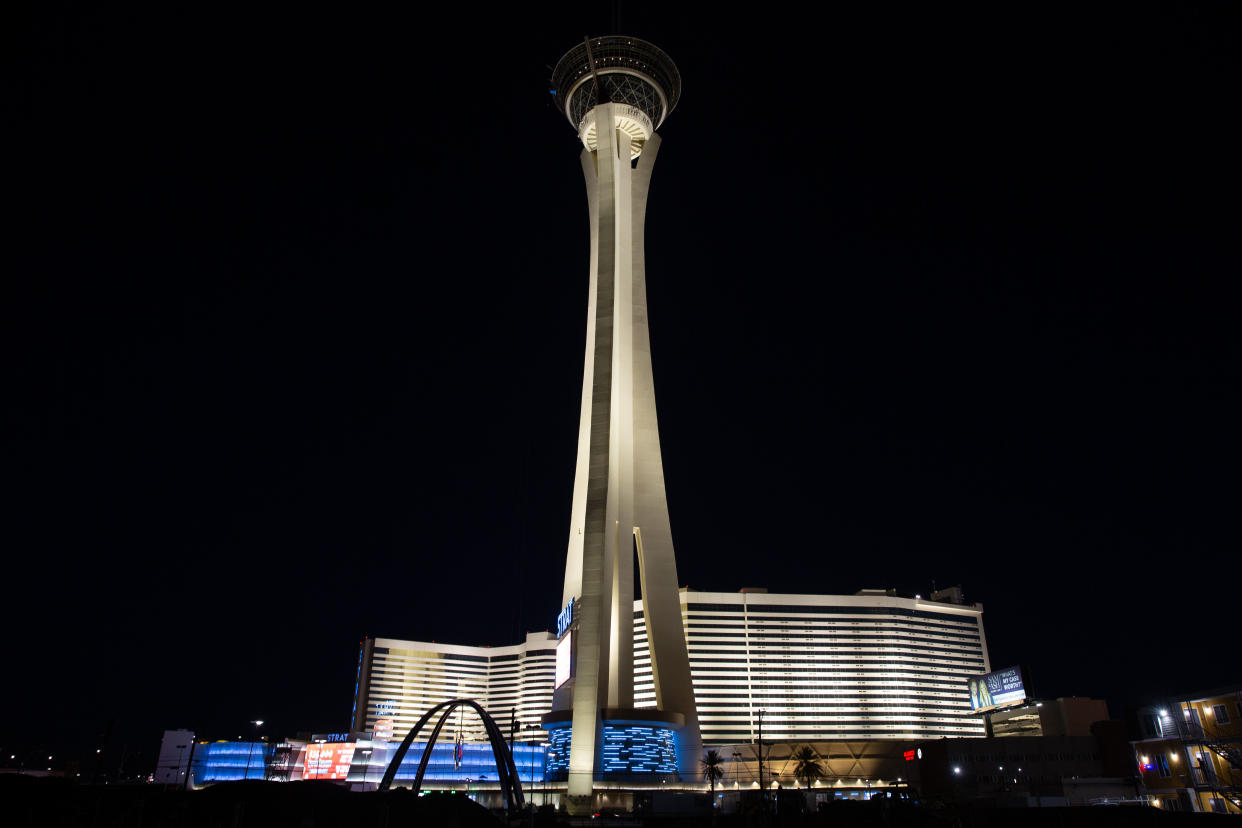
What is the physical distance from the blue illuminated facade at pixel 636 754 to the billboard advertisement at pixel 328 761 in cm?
2682

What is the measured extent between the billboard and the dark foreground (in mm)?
49785

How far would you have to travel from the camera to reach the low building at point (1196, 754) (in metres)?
38.9

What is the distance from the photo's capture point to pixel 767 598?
124875 millimetres

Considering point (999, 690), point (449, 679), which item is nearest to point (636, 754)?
point (999, 690)

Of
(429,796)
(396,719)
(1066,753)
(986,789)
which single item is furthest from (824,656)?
(429,796)

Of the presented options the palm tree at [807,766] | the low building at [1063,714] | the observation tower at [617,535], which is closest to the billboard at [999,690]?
the low building at [1063,714]

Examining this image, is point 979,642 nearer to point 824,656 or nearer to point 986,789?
point 824,656

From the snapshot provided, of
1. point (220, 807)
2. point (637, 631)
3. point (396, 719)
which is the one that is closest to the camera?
point (220, 807)

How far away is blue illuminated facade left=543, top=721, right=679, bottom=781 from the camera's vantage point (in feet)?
165

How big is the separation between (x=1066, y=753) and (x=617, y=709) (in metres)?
41.2

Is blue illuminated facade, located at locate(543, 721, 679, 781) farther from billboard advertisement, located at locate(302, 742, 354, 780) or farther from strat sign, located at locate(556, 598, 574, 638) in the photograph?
billboard advertisement, located at locate(302, 742, 354, 780)

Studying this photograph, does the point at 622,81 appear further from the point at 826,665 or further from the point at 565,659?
the point at 826,665

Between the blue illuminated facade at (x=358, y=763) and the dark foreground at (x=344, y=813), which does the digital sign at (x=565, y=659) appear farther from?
the dark foreground at (x=344, y=813)

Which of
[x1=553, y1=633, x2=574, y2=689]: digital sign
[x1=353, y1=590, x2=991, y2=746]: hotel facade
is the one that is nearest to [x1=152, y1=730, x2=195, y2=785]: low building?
[x1=553, y1=633, x2=574, y2=689]: digital sign
